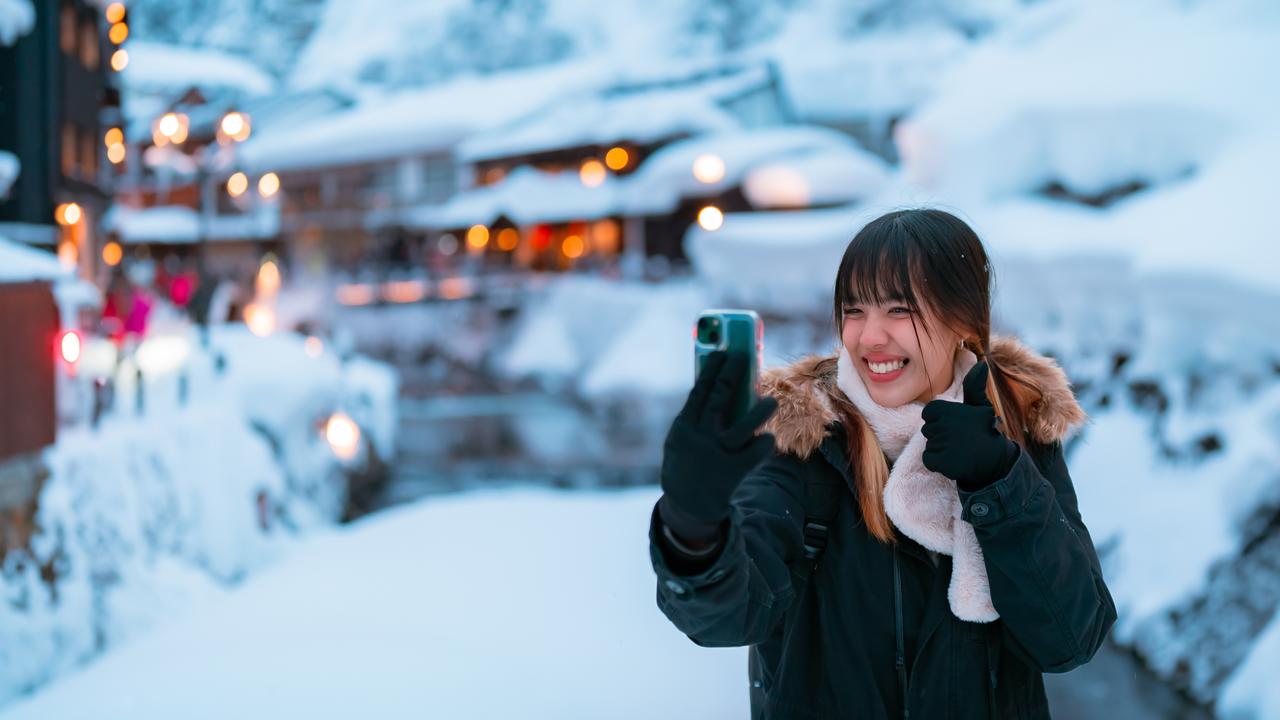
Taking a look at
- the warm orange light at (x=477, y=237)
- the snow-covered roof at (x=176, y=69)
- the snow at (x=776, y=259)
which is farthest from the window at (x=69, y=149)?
the warm orange light at (x=477, y=237)

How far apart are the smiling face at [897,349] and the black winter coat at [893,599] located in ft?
0.33

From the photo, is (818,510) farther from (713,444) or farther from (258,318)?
(258,318)

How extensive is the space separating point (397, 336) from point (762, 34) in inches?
1045

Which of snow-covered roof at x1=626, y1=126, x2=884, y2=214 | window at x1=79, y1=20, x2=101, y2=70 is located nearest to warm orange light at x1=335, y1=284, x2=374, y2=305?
snow-covered roof at x1=626, y1=126, x2=884, y2=214

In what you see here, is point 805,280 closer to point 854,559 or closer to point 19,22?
point 19,22

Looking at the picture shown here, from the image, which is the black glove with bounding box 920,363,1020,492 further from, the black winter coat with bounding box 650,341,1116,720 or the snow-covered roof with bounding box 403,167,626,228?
the snow-covered roof with bounding box 403,167,626,228

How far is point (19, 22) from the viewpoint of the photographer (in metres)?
10.1

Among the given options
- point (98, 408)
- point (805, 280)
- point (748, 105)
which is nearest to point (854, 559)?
point (98, 408)

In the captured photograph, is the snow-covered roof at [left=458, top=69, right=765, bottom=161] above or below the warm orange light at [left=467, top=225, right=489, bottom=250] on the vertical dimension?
above

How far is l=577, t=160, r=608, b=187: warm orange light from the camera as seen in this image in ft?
109

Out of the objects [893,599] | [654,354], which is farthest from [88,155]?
[893,599]

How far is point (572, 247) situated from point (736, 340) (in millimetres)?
33686

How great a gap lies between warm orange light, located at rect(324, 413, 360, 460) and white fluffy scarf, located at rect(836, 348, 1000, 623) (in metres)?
13.4

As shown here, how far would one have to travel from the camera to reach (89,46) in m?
20.0
